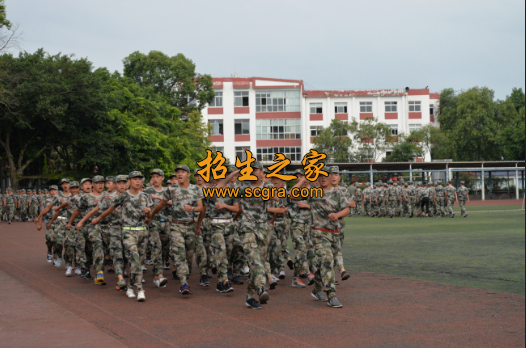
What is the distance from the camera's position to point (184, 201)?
9547 mm

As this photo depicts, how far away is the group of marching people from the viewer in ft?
27.2

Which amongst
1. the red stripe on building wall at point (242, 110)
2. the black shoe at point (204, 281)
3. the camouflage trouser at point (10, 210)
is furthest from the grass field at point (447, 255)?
the red stripe on building wall at point (242, 110)

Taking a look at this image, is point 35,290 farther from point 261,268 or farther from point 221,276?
point 261,268

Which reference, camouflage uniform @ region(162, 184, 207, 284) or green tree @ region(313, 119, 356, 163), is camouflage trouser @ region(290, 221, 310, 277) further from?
green tree @ region(313, 119, 356, 163)

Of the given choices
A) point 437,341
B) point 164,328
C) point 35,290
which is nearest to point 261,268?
point 164,328

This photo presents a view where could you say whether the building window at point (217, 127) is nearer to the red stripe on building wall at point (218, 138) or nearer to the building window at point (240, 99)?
the red stripe on building wall at point (218, 138)

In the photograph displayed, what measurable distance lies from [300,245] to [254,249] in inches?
91.9

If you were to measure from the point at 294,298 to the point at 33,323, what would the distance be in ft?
12.1

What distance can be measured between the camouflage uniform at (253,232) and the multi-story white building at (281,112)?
187 ft

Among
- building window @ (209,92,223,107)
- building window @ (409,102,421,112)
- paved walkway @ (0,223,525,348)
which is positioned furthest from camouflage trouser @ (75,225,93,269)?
building window @ (409,102,421,112)

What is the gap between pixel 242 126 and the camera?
66.4 m

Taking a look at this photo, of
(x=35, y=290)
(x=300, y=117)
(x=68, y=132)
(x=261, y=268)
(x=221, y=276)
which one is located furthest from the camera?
(x=300, y=117)

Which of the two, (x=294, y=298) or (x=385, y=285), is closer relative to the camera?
(x=294, y=298)

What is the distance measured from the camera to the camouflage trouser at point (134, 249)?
351 inches
